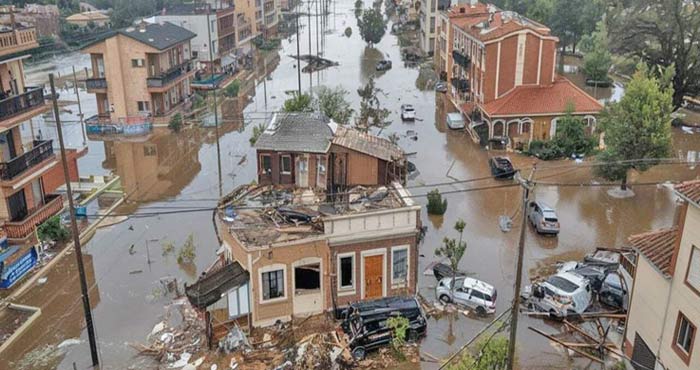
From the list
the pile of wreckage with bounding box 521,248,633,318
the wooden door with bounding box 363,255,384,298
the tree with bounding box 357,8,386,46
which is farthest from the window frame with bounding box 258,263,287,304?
the tree with bounding box 357,8,386,46

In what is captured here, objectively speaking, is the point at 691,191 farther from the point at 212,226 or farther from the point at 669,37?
the point at 669,37

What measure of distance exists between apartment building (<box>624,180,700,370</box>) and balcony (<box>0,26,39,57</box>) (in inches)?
1025

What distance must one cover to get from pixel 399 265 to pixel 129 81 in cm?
3677

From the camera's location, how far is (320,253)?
881 inches

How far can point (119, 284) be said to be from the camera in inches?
1063

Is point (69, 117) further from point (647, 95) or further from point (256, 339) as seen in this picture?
point (647, 95)

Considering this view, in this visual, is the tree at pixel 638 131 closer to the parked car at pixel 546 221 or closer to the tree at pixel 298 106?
the parked car at pixel 546 221

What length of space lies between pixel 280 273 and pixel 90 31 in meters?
91.2

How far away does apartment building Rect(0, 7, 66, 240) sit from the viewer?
1033 inches

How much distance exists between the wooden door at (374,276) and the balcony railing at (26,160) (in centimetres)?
1599

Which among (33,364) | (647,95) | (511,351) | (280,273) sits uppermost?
(647,95)

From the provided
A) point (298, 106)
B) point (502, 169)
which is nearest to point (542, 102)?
point (502, 169)

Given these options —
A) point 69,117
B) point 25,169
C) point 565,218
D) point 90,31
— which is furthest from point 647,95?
point 90,31

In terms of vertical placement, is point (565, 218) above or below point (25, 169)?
below
